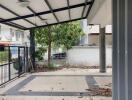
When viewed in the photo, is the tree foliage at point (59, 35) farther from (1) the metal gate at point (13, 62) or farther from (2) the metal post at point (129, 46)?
(2) the metal post at point (129, 46)

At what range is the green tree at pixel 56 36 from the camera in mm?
18688

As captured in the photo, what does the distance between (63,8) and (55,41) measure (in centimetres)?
613

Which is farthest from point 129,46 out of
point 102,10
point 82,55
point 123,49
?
point 82,55

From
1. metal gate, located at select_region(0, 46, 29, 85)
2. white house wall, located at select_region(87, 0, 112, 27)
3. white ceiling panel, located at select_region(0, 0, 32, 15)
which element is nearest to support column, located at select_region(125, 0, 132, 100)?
white house wall, located at select_region(87, 0, 112, 27)

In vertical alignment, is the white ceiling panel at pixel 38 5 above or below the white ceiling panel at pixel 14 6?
above

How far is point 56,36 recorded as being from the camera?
18.7 m

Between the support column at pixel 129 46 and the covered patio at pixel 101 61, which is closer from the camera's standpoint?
the support column at pixel 129 46

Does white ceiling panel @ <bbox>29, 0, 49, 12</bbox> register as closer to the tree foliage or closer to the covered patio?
the covered patio

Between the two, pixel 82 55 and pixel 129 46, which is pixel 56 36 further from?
pixel 129 46

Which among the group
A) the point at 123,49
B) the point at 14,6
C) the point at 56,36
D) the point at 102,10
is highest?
the point at 14,6

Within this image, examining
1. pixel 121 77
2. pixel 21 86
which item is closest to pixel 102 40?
pixel 21 86

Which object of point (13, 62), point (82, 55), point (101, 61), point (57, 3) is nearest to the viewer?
point (57, 3)

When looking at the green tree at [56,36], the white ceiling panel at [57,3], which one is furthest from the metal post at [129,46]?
the green tree at [56,36]

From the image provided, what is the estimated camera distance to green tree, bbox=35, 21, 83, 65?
61.3 ft
